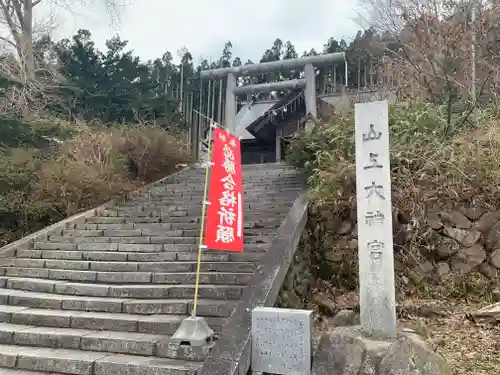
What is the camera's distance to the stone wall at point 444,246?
19.5 feet

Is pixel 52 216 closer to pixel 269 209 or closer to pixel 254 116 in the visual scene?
pixel 269 209

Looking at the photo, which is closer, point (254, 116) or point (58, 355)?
point (58, 355)

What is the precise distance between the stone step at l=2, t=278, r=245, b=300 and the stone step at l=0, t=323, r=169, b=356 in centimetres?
75

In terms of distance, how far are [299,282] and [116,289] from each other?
8.30 ft

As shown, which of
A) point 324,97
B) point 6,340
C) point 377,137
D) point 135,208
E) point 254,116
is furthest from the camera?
point 254,116

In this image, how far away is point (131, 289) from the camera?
18.0 ft

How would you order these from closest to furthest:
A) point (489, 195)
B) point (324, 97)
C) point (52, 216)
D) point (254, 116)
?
point (489, 195)
point (52, 216)
point (324, 97)
point (254, 116)

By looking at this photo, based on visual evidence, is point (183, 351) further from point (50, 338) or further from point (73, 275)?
point (73, 275)

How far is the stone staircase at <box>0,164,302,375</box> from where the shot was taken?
428 cm

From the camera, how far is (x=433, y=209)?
6277 millimetres

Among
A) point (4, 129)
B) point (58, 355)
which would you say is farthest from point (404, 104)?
point (4, 129)

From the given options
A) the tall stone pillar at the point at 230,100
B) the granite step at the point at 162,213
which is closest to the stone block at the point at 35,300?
the granite step at the point at 162,213

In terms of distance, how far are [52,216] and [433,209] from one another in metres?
7.44

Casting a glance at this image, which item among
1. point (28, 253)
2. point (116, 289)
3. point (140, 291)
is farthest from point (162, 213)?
point (140, 291)
